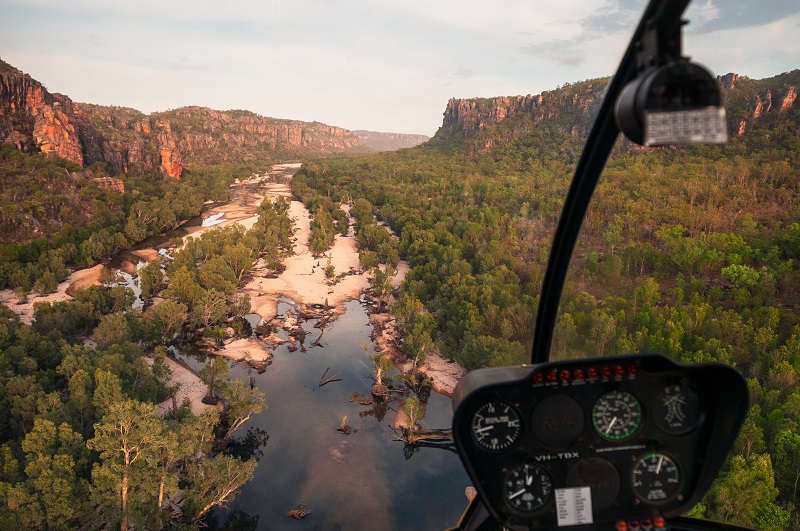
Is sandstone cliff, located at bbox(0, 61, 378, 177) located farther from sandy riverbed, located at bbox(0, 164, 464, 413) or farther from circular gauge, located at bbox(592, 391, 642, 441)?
circular gauge, located at bbox(592, 391, 642, 441)

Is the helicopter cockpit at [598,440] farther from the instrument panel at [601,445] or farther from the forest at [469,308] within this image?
the forest at [469,308]

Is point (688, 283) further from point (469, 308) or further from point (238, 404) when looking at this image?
point (238, 404)

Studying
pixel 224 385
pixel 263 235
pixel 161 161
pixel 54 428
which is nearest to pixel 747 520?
pixel 224 385

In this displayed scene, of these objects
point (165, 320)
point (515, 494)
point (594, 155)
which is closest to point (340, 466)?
point (165, 320)

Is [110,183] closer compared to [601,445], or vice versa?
[601,445]

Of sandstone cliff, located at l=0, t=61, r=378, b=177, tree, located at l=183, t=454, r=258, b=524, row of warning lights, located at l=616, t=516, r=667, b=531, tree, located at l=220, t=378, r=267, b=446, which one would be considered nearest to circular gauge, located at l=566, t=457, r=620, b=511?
row of warning lights, located at l=616, t=516, r=667, b=531

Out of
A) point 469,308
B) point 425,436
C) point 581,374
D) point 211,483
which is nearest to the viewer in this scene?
point 581,374

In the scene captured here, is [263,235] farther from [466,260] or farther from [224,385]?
[224,385]
